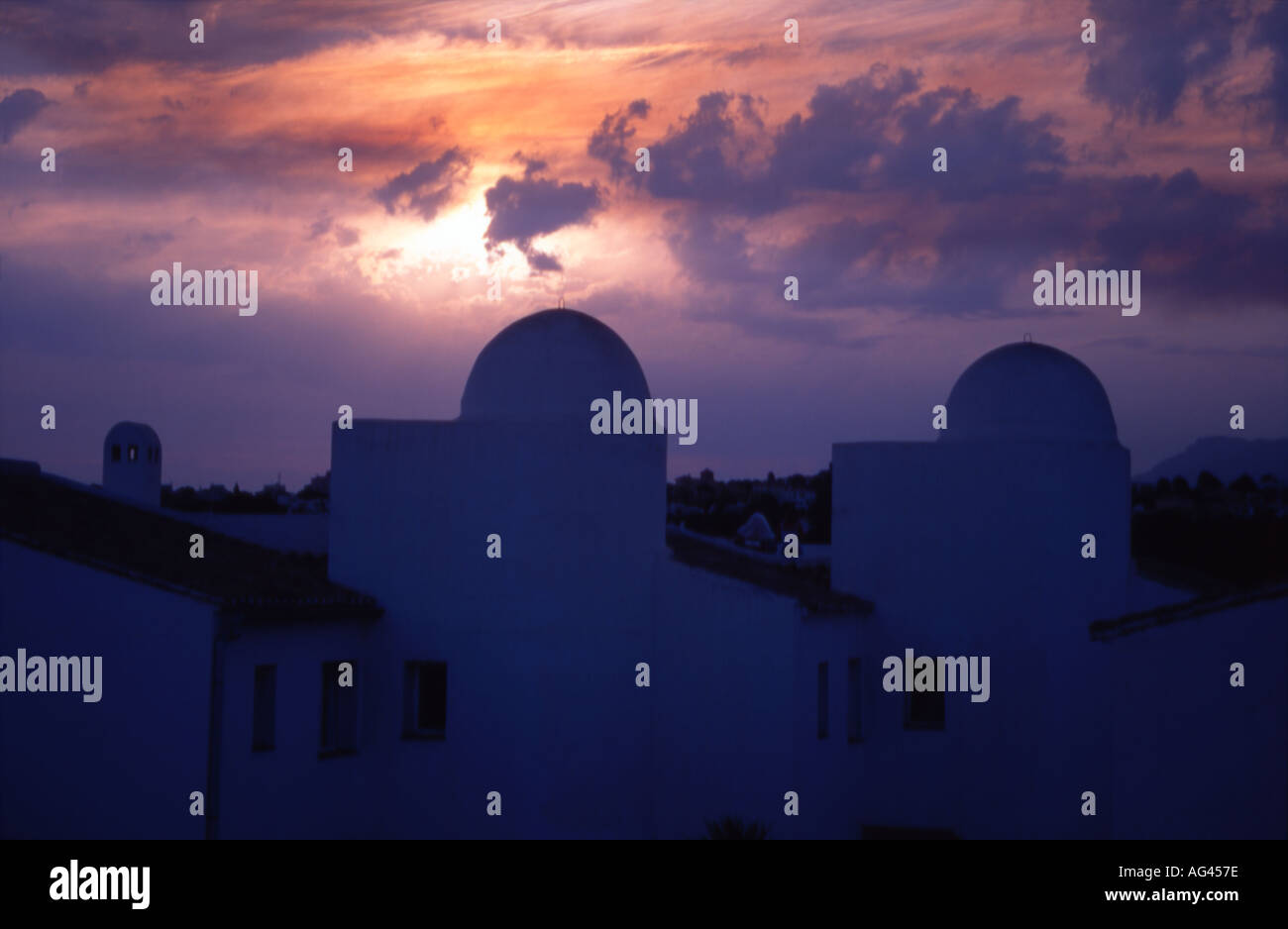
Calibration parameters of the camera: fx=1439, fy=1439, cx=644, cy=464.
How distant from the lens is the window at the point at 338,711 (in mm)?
20906

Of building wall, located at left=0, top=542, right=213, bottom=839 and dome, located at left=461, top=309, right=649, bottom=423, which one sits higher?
dome, located at left=461, top=309, right=649, bottom=423

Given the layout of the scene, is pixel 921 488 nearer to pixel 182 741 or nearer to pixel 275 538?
pixel 182 741

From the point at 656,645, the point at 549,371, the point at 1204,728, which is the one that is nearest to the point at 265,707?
the point at 656,645

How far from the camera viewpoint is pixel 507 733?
69.1 ft

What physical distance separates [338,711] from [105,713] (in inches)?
143

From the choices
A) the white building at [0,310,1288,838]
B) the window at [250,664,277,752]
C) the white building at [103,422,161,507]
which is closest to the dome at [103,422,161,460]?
the white building at [103,422,161,507]

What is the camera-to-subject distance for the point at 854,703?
24.1 m

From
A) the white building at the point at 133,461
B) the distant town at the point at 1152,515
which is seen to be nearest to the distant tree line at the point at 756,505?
the distant town at the point at 1152,515

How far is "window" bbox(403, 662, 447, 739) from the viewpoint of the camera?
2167cm

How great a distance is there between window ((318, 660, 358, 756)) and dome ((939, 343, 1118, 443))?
1153cm

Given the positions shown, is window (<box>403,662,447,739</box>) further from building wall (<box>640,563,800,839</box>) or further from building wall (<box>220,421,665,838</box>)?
building wall (<box>640,563,800,839</box>)
